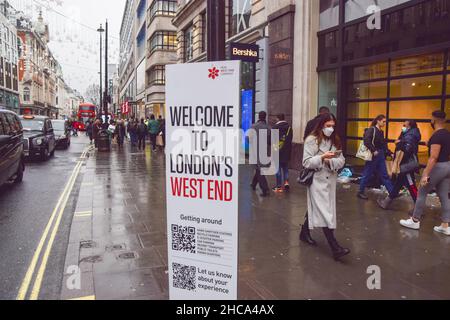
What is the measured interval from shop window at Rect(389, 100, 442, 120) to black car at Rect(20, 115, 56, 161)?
13.0 meters

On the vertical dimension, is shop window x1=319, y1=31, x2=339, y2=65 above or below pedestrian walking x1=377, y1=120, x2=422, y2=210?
above

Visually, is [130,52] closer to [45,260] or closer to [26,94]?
[26,94]

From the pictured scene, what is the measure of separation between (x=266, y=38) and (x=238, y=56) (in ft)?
4.99

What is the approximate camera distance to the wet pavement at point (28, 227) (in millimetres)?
4445

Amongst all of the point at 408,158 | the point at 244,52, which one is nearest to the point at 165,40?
the point at 244,52

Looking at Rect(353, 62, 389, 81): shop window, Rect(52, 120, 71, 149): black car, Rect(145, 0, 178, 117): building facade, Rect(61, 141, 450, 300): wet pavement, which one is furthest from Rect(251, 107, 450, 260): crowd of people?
Rect(145, 0, 178, 117): building facade

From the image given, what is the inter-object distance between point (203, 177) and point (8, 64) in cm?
6101

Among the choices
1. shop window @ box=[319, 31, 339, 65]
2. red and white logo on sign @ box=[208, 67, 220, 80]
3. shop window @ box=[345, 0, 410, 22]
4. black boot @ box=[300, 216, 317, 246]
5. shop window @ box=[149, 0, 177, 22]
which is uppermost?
shop window @ box=[149, 0, 177, 22]

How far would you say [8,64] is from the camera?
5453 centimetres

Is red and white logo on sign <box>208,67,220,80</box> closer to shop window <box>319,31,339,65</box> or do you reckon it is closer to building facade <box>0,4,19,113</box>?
shop window <box>319,31,339,65</box>

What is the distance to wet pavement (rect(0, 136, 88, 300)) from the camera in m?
4.45

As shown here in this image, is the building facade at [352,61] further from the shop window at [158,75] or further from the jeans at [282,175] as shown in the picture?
the shop window at [158,75]
